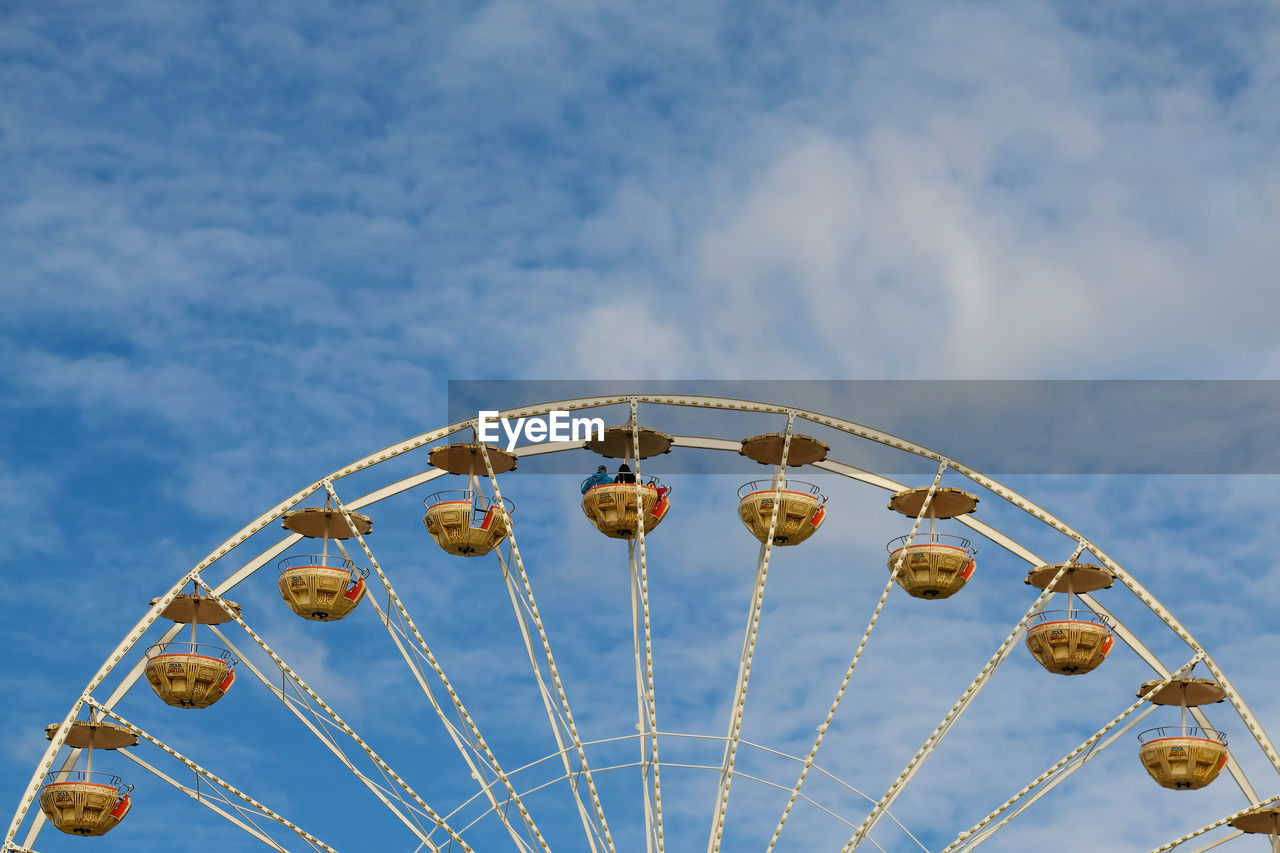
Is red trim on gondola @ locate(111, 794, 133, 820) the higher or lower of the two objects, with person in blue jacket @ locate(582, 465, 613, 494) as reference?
lower

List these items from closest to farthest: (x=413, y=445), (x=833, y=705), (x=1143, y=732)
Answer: (x=833, y=705) → (x=413, y=445) → (x=1143, y=732)

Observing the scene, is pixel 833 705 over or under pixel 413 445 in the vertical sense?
under

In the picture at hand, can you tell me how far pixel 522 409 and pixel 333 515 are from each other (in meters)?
3.03

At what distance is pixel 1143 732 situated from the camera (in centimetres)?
2900

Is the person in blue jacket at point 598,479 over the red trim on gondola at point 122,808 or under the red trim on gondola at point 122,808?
over

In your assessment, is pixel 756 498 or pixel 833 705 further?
pixel 756 498

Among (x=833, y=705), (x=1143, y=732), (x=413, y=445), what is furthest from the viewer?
(x=1143, y=732)

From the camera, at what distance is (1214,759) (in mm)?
28359

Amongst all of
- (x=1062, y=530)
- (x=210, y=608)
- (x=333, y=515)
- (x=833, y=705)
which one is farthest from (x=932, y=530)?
(x=210, y=608)

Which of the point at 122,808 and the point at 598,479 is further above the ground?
the point at 598,479

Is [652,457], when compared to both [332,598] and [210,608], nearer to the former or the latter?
[332,598]

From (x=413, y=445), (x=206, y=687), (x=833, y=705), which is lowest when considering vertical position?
(x=833, y=705)

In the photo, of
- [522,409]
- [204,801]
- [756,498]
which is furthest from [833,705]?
[204,801]

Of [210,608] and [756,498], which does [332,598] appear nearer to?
[210,608]
